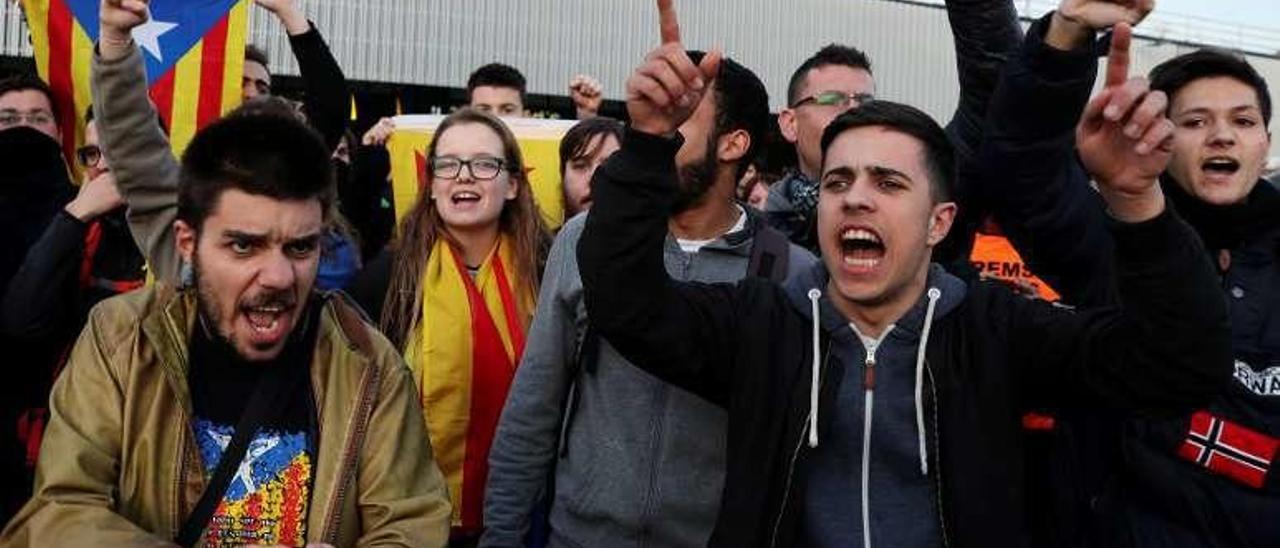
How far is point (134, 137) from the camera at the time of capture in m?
3.38

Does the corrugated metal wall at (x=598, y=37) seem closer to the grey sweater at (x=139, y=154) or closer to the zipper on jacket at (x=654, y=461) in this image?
the grey sweater at (x=139, y=154)

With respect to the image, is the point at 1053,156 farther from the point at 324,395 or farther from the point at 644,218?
the point at 324,395

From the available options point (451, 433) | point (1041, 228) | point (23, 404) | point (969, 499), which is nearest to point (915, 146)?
point (1041, 228)

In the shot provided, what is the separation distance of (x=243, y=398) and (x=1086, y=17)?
6.59 ft

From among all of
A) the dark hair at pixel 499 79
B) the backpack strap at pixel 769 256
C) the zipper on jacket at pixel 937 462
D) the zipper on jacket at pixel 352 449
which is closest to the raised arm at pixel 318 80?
the dark hair at pixel 499 79

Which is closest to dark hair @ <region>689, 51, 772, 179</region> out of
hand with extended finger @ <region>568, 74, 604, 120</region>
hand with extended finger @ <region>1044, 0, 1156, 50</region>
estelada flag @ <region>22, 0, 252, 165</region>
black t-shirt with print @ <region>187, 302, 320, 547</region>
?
hand with extended finger @ <region>1044, 0, 1156, 50</region>

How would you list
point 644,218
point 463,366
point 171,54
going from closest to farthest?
point 644,218
point 463,366
point 171,54

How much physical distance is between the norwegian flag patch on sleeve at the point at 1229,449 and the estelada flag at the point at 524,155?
276 cm

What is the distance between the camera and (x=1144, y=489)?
2768mm

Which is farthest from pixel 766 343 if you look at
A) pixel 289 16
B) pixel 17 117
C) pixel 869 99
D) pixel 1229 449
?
pixel 17 117

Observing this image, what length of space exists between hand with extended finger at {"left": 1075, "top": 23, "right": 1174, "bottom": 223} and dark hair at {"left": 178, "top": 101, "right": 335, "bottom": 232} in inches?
68.9

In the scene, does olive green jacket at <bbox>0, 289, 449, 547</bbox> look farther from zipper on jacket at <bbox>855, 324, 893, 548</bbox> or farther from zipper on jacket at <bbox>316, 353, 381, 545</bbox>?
zipper on jacket at <bbox>855, 324, 893, 548</bbox>

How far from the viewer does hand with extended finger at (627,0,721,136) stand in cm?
229

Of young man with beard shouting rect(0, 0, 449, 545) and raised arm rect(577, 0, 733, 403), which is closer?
raised arm rect(577, 0, 733, 403)
